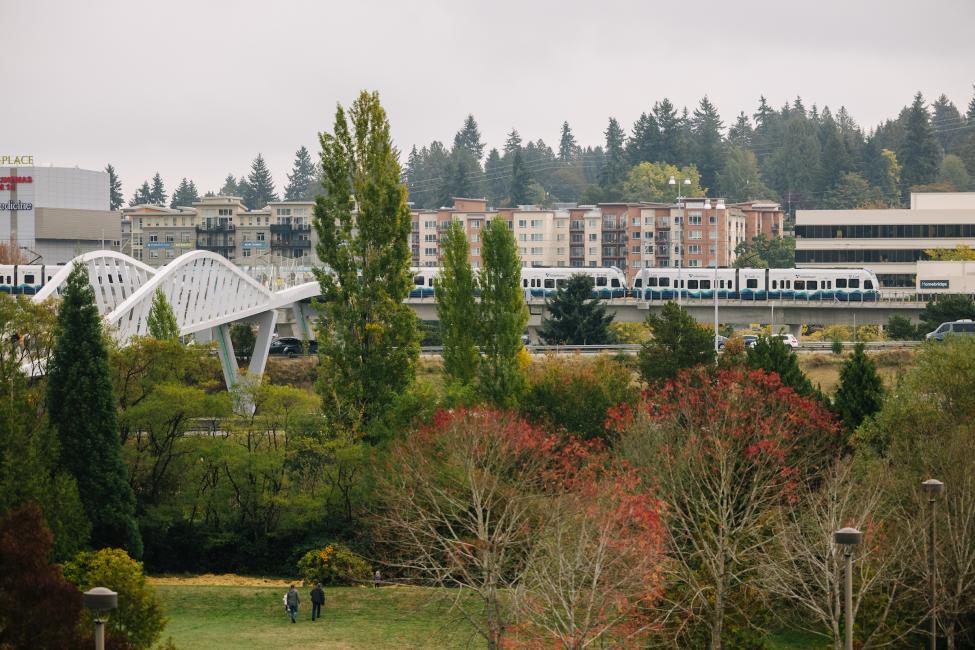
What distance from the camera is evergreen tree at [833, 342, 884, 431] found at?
177ft

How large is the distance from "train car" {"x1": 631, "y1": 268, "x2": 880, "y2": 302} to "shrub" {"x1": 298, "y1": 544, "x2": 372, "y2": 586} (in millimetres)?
65938

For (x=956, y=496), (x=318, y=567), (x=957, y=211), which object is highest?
(x=957, y=211)

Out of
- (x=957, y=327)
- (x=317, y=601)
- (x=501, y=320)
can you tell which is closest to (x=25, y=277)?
(x=501, y=320)

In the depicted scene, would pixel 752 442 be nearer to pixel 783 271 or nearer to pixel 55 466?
pixel 55 466

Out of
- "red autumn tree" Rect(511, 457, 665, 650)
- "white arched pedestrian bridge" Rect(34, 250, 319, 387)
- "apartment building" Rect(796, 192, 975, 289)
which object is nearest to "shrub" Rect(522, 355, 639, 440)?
"white arched pedestrian bridge" Rect(34, 250, 319, 387)

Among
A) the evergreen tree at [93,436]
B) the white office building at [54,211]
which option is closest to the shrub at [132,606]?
the evergreen tree at [93,436]

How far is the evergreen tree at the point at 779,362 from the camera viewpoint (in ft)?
187

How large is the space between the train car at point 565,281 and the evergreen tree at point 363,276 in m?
55.4

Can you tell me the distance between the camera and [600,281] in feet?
375

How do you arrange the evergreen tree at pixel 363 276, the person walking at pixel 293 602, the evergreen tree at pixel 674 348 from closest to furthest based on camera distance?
the person walking at pixel 293 602
the evergreen tree at pixel 363 276
the evergreen tree at pixel 674 348

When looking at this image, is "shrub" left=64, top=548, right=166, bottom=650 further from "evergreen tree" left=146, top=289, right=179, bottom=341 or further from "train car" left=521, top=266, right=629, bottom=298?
"train car" left=521, top=266, right=629, bottom=298

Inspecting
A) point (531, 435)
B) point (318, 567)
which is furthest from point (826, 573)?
point (318, 567)

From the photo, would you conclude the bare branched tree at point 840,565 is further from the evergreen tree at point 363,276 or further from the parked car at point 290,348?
the parked car at point 290,348

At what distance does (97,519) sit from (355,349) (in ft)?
36.3
